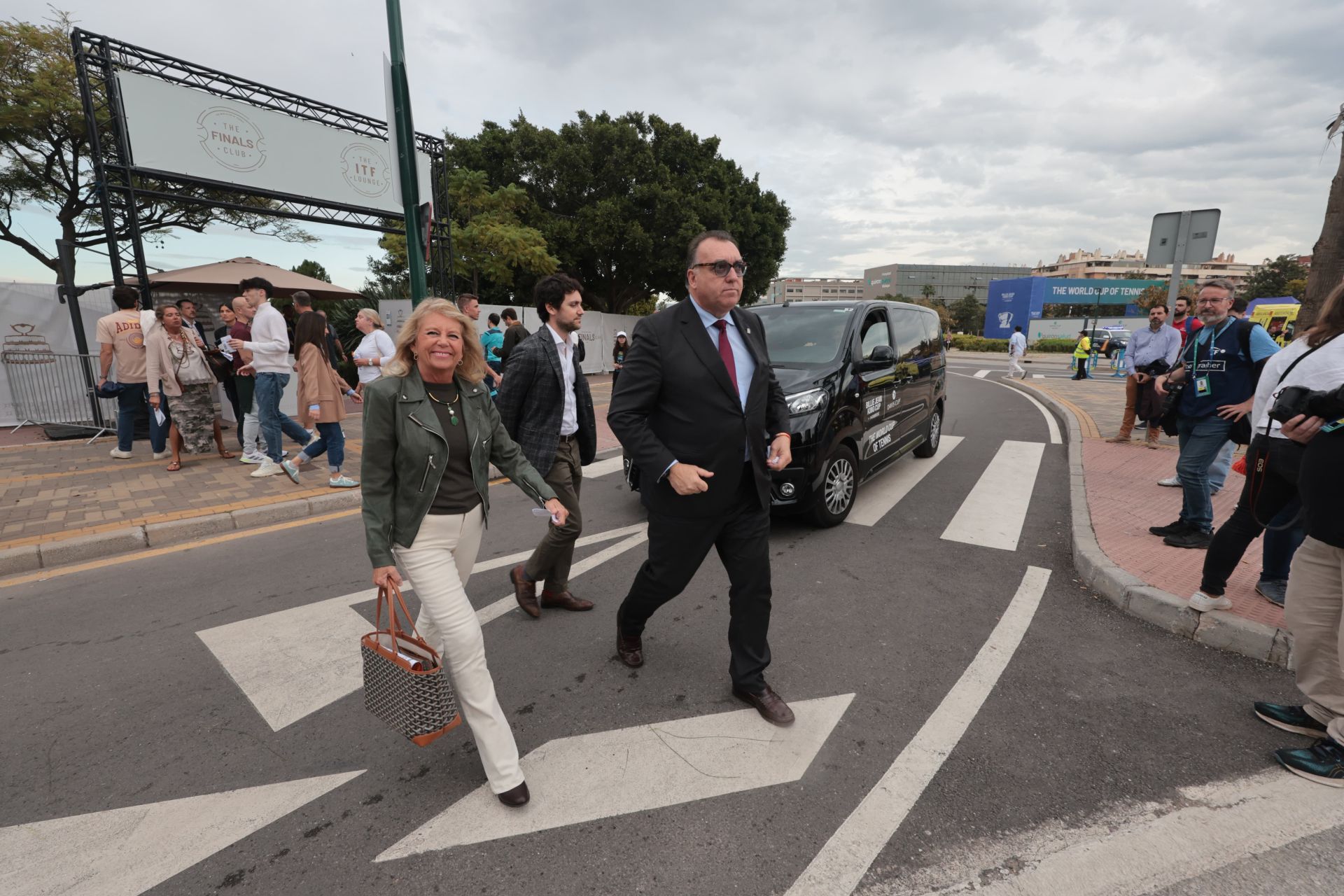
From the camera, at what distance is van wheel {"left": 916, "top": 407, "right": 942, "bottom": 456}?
7.50m

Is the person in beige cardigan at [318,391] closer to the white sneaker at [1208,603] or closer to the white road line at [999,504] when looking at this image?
the white road line at [999,504]

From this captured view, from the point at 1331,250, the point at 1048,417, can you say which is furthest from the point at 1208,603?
the point at 1048,417

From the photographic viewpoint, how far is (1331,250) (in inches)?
232

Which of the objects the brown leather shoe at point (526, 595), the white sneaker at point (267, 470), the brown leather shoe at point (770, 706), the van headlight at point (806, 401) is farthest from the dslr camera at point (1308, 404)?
the white sneaker at point (267, 470)

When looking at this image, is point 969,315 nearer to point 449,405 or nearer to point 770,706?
point 770,706

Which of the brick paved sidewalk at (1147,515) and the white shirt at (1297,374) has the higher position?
the white shirt at (1297,374)

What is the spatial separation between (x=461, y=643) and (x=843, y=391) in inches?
144

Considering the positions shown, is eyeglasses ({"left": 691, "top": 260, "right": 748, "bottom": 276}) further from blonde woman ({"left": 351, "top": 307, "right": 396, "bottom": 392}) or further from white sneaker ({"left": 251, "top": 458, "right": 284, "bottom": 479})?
white sneaker ({"left": 251, "top": 458, "right": 284, "bottom": 479})

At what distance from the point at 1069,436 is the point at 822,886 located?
9094 mm

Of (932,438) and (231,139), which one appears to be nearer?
(932,438)

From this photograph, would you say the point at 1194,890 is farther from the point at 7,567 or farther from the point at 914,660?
the point at 7,567

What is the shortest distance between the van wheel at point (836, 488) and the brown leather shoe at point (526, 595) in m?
2.28

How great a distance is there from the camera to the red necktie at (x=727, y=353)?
247 cm

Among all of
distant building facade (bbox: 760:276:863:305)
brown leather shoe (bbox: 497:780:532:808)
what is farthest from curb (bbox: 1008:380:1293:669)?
distant building facade (bbox: 760:276:863:305)
